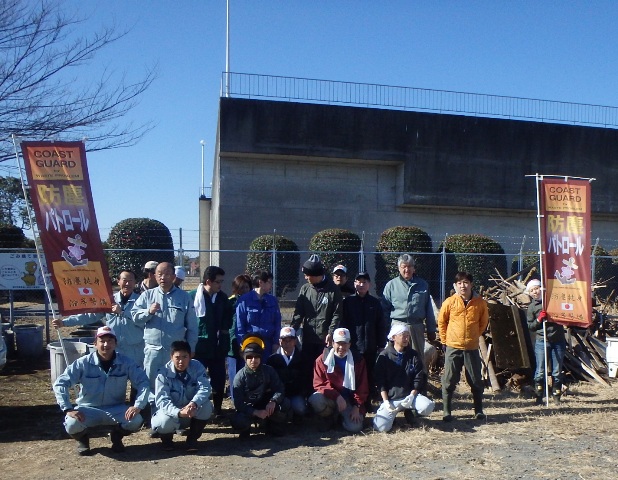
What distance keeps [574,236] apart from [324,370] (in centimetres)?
364

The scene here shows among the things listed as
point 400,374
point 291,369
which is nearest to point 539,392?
point 400,374

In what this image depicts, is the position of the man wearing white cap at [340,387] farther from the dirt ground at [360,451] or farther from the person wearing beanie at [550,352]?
the person wearing beanie at [550,352]

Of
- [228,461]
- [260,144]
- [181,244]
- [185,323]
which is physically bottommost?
[228,461]

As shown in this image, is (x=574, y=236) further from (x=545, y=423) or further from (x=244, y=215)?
(x=244, y=215)

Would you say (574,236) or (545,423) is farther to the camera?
(574,236)

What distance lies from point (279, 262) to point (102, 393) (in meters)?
11.4

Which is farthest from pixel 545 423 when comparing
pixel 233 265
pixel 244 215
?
pixel 244 215

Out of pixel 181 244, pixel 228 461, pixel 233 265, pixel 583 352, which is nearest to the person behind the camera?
pixel 228 461

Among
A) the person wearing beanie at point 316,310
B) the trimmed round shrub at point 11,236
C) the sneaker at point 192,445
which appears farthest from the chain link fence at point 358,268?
the sneaker at point 192,445

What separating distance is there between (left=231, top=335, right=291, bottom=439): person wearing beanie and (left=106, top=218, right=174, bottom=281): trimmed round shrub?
894 centimetres

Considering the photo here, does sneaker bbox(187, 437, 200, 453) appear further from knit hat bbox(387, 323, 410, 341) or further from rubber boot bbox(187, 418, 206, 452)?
knit hat bbox(387, 323, 410, 341)

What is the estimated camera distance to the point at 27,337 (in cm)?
1076

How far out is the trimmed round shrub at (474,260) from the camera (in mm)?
18391

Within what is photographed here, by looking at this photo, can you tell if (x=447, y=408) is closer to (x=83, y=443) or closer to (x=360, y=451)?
(x=360, y=451)
